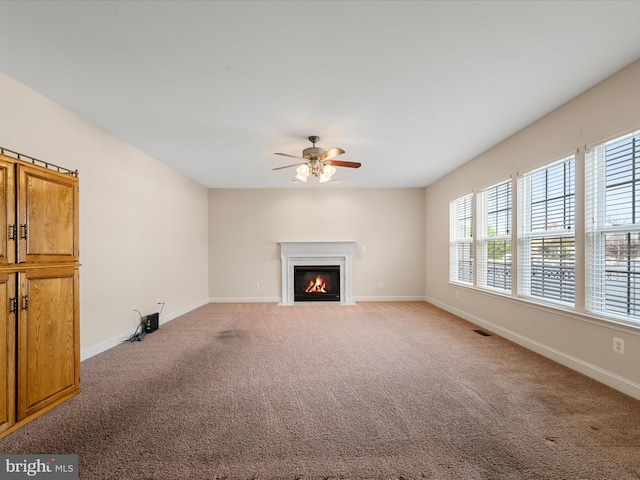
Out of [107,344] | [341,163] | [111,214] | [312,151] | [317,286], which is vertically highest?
[312,151]

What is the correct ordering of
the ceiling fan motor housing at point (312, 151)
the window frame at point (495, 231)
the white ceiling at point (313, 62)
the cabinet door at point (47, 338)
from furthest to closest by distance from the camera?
the window frame at point (495, 231) → the ceiling fan motor housing at point (312, 151) → the cabinet door at point (47, 338) → the white ceiling at point (313, 62)

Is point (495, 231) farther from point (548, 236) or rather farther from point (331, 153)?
point (331, 153)

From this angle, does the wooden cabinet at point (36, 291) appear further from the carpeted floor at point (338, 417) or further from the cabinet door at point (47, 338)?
the carpeted floor at point (338, 417)

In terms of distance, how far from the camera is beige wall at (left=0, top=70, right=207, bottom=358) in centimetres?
271

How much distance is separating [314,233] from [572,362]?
4.89m

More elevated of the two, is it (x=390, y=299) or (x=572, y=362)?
(x=572, y=362)

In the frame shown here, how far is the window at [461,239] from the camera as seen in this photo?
512 cm

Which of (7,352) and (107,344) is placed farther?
(107,344)

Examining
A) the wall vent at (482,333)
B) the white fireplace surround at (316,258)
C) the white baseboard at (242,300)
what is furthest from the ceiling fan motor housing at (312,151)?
the white baseboard at (242,300)

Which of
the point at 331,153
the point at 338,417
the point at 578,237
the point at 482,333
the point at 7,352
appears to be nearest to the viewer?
the point at 7,352

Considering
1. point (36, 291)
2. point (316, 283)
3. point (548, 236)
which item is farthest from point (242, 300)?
point (548, 236)

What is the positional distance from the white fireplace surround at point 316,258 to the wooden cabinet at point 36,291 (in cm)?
440

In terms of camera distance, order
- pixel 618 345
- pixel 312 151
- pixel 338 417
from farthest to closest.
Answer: pixel 312 151
pixel 618 345
pixel 338 417

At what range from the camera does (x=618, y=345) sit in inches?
98.3
